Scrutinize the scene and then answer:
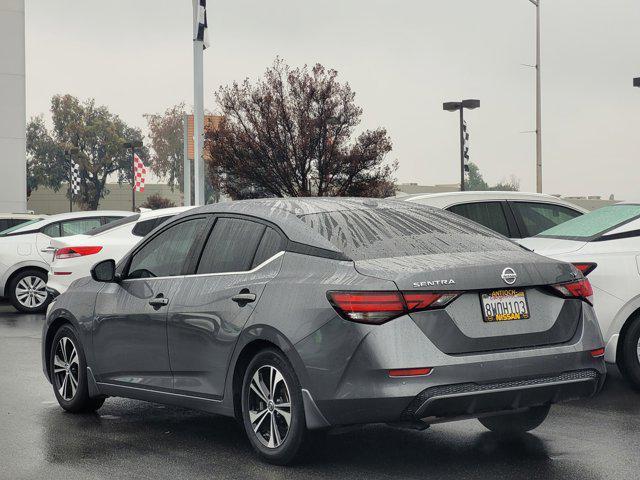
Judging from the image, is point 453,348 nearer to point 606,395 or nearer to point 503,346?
point 503,346

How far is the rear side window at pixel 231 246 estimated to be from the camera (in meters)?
6.88

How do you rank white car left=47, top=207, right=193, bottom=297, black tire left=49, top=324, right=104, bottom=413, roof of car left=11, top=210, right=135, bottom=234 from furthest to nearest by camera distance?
roof of car left=11, top=210, right=135, bottom=234
white car left=47, top=207, right=193, bottom=297
black tire left=49, top=324, right=104, bottom=413

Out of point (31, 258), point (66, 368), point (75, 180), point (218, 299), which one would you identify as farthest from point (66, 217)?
point (75, 180)

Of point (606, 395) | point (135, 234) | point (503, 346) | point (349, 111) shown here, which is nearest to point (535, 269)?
point (503, 346)

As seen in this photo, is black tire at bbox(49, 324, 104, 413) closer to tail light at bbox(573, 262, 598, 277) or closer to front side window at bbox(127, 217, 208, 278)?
front side window at bbox(127, 217, 208, 278)

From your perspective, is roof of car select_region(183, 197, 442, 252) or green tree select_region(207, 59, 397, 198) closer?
roof of car select_region(183, 197, 442, 252)

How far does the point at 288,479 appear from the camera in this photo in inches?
241

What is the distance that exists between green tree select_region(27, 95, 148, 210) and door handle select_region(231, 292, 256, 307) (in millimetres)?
103098

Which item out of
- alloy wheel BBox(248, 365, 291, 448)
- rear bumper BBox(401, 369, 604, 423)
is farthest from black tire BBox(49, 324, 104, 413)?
rear bumper BBox(401, 369, 604, 423)

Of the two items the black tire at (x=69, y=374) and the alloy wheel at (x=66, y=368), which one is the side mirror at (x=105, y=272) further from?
the alloy wheel at (x=66, y=368)

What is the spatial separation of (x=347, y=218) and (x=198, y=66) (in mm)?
20504

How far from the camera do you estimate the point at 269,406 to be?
648 centimetres

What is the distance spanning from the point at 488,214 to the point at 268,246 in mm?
5902

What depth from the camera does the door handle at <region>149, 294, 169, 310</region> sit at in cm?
733
